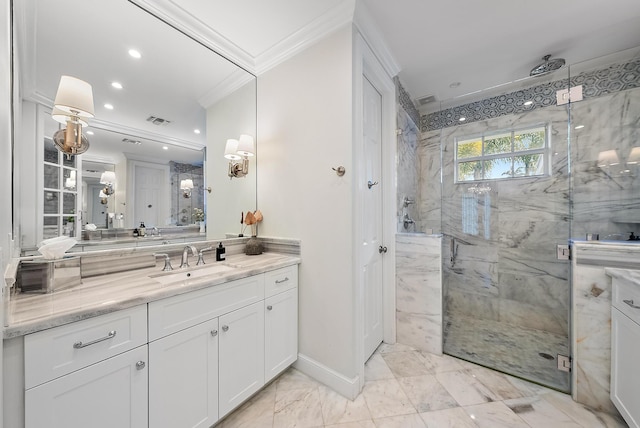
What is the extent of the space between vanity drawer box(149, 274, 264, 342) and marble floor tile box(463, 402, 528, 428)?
1.56 meters

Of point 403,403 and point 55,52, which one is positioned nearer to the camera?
point 55,52

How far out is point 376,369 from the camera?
1.91 meters

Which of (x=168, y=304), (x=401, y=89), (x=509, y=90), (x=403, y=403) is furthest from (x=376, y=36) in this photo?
(x=403, y=403)

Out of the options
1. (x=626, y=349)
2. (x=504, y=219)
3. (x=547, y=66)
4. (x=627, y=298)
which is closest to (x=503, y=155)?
(x=504, y=219)

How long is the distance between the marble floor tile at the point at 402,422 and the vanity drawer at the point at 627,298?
1307 mm

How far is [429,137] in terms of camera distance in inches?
115

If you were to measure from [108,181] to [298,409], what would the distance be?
1.91m

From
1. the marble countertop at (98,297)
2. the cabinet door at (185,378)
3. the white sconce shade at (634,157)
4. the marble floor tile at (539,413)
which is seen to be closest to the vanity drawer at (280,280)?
the marble countertop at (98,297)

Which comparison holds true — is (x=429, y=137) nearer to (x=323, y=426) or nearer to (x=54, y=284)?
(x=323, y=426)

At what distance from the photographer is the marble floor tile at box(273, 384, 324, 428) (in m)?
1.39

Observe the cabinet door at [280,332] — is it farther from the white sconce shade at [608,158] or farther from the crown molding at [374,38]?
the white sconce shade at [608,158]

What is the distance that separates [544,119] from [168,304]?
3538mm

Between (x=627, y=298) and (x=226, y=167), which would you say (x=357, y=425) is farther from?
(x=226, y=167)

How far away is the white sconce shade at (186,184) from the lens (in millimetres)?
1858
